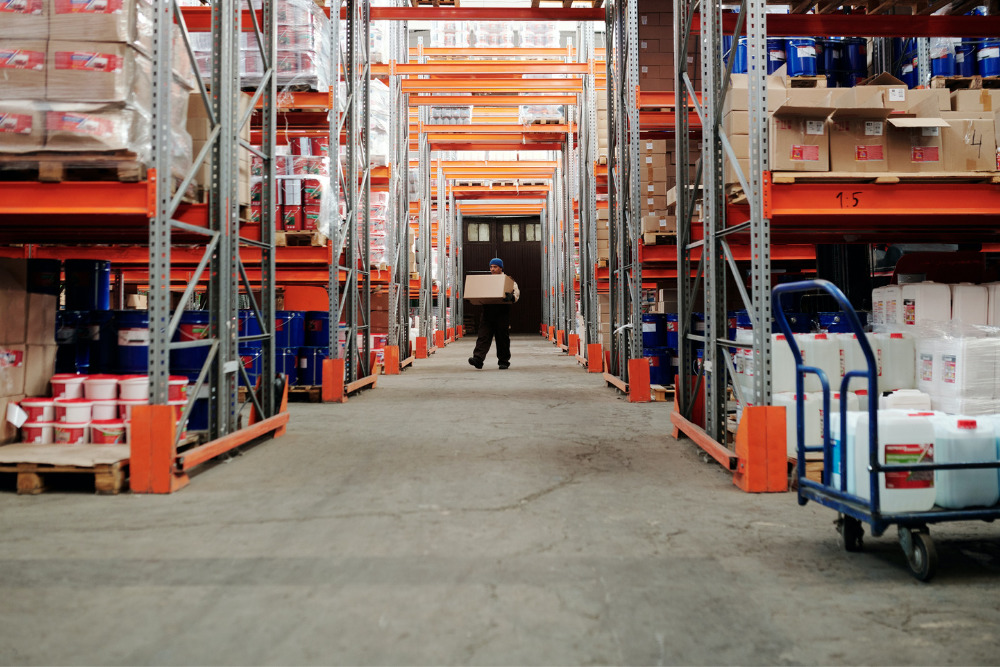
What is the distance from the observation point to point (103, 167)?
4121 mm

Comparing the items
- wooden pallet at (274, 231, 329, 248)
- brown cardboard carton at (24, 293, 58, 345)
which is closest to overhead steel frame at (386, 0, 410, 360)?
wooden pallet at (274, 231, 329, 248)

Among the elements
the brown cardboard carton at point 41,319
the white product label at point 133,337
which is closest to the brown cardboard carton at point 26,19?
the brown cardboard carton at point 41,319

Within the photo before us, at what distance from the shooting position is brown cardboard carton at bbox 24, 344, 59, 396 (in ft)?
15.5

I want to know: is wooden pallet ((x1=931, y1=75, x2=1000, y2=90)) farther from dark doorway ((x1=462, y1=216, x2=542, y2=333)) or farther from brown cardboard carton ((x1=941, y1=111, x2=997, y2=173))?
dark doorway ((x1=462, y1=216, x2=542, y2=333))

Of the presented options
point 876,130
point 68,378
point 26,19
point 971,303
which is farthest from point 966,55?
point 68,378

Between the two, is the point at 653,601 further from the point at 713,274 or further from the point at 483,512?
the point at 713,274

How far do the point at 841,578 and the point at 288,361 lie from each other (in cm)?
647

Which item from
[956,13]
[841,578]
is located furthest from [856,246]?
[841,578]

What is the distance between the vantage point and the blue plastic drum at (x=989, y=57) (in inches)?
287

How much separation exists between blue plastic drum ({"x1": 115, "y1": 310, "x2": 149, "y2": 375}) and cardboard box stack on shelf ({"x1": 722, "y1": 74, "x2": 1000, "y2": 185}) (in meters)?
4.31

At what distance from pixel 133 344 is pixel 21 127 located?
1710 millimetres

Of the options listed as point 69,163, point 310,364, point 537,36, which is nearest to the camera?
point 69,163

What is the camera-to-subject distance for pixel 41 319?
4.90 meters

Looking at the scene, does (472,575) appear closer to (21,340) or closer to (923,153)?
(21,340)
